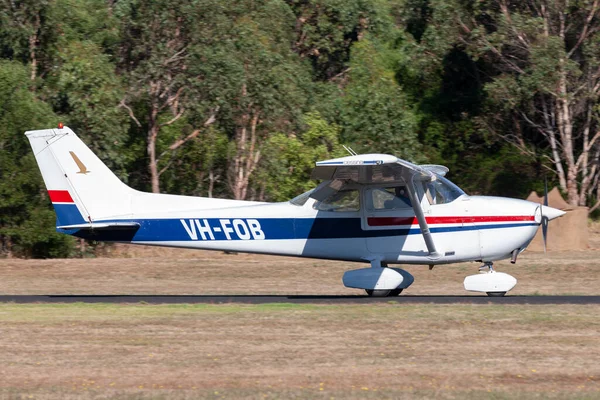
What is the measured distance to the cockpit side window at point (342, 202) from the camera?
561 inches

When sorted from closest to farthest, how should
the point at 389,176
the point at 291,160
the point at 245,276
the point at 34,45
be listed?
the point at 389,176 → the point at 245,276 → the point at 291,160 → the point at 34,45

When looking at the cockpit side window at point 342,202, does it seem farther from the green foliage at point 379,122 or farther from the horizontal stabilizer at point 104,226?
the green foliage at point 379,122

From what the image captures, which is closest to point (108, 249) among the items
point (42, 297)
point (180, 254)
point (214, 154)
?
point (180, 254)

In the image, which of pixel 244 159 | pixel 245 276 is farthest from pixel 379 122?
pixel 245 276

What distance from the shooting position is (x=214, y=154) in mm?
31359

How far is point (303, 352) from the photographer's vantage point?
9.71 metres

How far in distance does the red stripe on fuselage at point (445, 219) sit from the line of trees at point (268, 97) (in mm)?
14773

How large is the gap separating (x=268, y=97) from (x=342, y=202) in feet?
54.8

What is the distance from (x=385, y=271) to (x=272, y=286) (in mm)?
4883

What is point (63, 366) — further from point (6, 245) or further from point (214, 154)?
point (214, 154)

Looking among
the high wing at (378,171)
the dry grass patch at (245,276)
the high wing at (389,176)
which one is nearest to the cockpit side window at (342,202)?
the high wing at (389,176)

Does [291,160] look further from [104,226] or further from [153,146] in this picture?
[104,226]

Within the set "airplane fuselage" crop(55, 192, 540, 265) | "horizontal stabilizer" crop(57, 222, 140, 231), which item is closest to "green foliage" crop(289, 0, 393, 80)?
"airplane fuselage" crop(55, 192, 540, 265)

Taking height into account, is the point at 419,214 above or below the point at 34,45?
below
